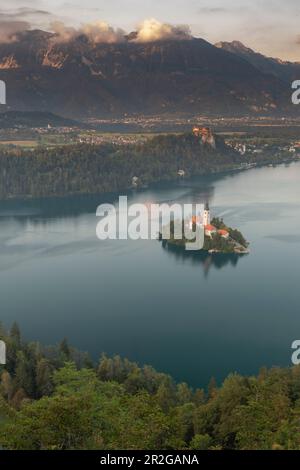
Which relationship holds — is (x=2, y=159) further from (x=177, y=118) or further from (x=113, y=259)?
(x=177, y=118)

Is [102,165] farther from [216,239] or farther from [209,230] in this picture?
[216,239]

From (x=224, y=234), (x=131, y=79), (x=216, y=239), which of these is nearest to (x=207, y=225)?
(x=224, y=234)

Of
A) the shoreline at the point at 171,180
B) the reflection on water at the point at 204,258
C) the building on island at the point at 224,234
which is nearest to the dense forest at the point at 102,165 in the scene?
the shoreline at the point at 171,180

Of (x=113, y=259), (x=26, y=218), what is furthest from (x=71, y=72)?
(x=113, y=259)

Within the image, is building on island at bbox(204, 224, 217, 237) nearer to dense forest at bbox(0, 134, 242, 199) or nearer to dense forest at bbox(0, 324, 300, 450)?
dense forest at bbox(0, 324, 300, 450)

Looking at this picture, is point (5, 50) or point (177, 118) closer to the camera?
point (177, 118)
